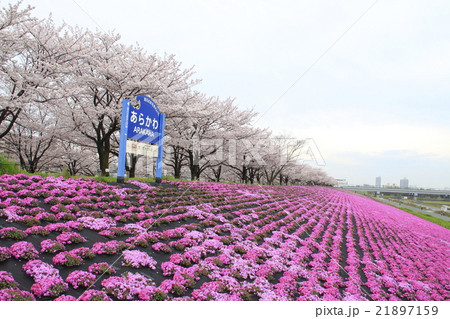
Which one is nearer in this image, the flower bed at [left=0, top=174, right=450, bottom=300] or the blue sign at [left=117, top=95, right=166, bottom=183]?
the flower bed at [left=0, top=174, right=450, bottom=300]

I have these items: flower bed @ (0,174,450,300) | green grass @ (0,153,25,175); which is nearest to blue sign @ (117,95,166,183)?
flower bed @ (0,174,450,300)

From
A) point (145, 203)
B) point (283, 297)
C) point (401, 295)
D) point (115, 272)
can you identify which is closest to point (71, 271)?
point (115, 272)

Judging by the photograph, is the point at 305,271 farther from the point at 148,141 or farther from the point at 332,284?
the point at 148,141

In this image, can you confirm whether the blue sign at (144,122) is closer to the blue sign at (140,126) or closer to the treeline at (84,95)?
the blue sign at (140,126)

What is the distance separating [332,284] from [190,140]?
16336 millimetres

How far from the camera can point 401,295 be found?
5.72 metres

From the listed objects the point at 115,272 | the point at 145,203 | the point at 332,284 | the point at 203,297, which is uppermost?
the point at 145,203

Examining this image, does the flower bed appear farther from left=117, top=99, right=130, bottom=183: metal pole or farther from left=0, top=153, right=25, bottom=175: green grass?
left=117, top=99, right=130, bottom=183: metal pole

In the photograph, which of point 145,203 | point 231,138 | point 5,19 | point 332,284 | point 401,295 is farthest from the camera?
point 231,138

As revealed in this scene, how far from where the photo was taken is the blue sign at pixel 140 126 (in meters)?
9.11

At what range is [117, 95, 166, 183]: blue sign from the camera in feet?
29.9

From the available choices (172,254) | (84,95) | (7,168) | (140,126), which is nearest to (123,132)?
(140,126)

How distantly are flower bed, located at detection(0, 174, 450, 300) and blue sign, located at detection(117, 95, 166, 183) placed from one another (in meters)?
1.51

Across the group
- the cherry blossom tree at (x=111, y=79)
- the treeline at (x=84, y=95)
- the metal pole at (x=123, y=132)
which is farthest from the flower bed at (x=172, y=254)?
the cherry blossom tree at (x=111, y=79)
